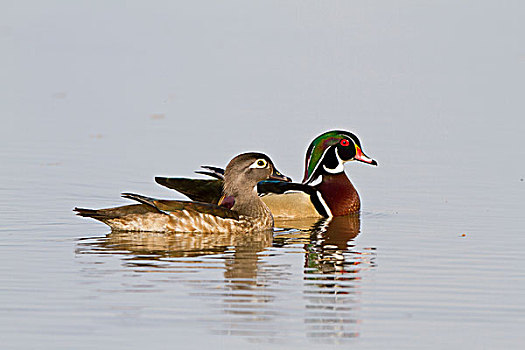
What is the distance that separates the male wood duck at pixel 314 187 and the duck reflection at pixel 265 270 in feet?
2.06

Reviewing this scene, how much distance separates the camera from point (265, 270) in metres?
11.0

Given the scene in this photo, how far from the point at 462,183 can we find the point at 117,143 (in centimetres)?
557

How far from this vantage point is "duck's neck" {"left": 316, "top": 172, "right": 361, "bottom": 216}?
15.2 metres

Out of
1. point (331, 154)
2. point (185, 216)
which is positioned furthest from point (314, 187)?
point (185, 216)

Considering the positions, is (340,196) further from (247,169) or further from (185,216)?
(185,216)

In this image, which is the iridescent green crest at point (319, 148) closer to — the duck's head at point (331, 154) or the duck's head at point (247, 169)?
the duck's head at point (331, 154)

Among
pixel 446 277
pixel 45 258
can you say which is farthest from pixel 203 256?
pixel 446 277

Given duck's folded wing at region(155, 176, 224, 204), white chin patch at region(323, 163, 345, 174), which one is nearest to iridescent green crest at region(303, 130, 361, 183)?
white chin patch at region(323, 163, 345, 174)

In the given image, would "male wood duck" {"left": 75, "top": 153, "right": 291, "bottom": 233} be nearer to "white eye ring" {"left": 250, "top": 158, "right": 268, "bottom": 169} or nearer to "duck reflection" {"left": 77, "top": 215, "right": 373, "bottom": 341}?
"duck reflection" {"left": 77, "top": 215, "right": 373, "bottom": 341}

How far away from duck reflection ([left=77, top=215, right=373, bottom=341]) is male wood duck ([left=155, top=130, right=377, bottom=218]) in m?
0.63

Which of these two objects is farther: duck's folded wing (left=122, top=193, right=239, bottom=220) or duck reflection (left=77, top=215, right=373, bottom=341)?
duck's folded wing (left=122, top=193, right=239, bottom=220)

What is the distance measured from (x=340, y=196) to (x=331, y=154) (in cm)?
80

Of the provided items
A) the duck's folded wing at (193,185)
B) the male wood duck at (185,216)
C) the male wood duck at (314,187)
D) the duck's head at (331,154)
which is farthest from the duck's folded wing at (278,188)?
the male wood duck at (185,216)

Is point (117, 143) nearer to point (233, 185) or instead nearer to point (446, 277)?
point (233, 185)
